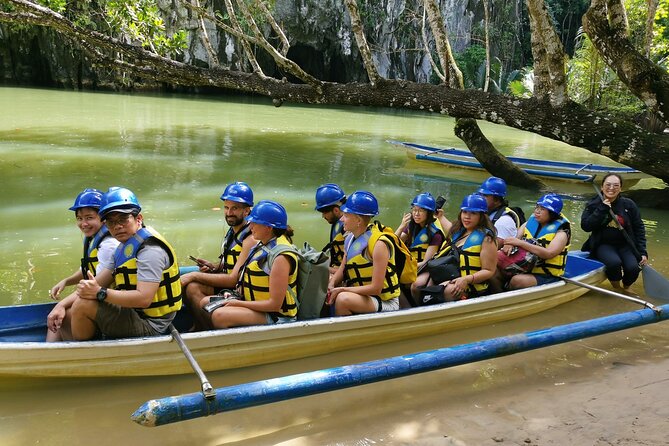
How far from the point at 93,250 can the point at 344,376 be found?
185 cm

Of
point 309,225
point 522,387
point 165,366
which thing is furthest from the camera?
point 309,225

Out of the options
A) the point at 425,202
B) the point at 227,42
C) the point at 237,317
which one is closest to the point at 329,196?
the point at 425,202

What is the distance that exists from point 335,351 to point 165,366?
Answer: 1.20 m

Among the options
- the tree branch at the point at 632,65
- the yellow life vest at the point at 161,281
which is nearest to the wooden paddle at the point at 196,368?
the yellow life vest at the point at 161,281

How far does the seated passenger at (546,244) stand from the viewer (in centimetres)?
525

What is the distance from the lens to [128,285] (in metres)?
3.64

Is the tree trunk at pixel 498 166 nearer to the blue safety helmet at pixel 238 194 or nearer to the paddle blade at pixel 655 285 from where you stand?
the paddle blade at pixel 655 285

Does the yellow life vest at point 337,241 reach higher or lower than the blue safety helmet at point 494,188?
lower

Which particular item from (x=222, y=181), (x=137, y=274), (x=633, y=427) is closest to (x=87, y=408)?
(x=137, y=274)

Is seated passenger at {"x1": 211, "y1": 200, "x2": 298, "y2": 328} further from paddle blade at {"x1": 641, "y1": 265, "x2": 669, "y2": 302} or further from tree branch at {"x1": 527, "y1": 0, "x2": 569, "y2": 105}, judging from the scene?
tree branch at {"x1": 527, "y1": 0, "x2": 569, "y2": 105}

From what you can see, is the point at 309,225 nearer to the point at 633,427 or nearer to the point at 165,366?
the point at 165,366

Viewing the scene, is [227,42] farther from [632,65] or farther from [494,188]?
[494,188]

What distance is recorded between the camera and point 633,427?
353 centimetres

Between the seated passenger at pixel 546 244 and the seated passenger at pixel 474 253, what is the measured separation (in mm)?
474
